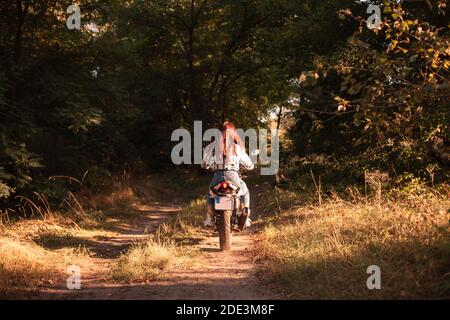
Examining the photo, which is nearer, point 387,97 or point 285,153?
point 387,97

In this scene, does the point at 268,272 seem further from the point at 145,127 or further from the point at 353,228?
the point at 145,127

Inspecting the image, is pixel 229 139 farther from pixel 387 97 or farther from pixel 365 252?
pixel 365 252

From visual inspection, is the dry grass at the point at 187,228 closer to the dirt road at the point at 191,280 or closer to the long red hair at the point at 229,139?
the dirt road at the point at 191,280

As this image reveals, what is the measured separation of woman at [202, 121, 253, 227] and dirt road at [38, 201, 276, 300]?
826 mm

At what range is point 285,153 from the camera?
21.1 metres

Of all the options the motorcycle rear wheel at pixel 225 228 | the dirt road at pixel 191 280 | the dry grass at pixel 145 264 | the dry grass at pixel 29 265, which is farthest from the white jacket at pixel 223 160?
the dry grass at pixel 29 265

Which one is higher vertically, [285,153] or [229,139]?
[285,153]

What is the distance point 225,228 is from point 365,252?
9.46 feet

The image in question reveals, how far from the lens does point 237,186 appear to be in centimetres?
895

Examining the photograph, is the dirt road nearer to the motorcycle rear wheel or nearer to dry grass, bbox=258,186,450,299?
the motorcycle rear wheel

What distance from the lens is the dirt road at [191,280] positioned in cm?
610

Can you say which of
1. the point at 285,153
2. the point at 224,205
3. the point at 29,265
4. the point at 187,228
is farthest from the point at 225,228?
the point at 285,153

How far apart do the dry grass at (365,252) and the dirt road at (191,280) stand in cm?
37
